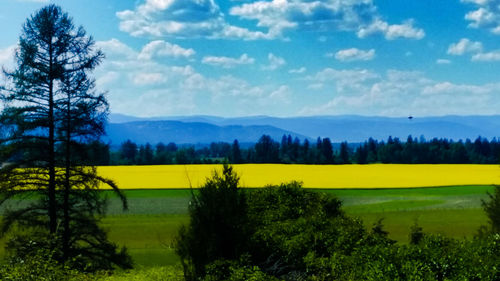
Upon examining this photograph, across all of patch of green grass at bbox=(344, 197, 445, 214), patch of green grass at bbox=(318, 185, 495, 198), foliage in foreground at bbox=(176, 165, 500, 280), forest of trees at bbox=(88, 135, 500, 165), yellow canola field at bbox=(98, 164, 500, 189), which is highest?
forest of trees at bbox=(88, 135, 500, 165)

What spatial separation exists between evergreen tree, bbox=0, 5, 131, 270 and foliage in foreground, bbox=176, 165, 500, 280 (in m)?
14.3

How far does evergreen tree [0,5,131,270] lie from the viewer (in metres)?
33.5

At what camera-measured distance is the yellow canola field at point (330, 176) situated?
252 ft

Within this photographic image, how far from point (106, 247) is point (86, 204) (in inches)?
124

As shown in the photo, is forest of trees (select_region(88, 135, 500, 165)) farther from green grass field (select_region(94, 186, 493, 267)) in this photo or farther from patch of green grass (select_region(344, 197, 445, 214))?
patch of green grass (select_region(344, 197, 445, 214))

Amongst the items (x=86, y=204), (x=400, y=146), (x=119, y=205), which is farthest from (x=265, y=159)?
(x=86, y=204)

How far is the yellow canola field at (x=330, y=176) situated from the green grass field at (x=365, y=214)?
4757 mm

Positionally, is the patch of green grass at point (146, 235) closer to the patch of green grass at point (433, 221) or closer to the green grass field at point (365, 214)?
the green grass field at point (365, 214)

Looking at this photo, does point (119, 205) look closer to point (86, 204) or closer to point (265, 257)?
point (86, 204)

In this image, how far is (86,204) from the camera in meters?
35.2

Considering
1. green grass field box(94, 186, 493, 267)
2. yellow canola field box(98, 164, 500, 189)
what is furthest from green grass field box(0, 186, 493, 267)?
yellow canola field box(98, 164, 500, 189)

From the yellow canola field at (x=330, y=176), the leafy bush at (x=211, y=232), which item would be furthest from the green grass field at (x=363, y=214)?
the leafy bush at (x=211, y=232)

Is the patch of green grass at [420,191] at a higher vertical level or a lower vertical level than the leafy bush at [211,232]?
lower

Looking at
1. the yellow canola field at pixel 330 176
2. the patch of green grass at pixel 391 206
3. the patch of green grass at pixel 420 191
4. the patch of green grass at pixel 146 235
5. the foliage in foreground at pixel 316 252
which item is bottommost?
the patch of green grass at pixel 146 235
